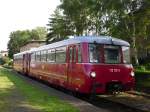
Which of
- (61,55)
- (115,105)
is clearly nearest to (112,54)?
(115,105)

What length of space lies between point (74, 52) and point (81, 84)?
205 centimetres

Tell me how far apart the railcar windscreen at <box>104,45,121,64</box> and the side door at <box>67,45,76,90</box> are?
169 centimetres

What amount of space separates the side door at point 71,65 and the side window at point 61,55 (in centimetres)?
108

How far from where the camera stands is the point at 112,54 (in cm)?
1834

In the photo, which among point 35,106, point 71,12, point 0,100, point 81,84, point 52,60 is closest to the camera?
point 35,106

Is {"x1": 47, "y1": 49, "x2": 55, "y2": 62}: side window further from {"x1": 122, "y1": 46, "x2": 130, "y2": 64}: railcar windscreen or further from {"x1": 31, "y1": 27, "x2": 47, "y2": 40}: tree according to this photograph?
{"x1": 31, "y1": 27, "x2": 47, "y2": 40}: tree

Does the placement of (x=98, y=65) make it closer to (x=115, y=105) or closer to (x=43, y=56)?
(x=115, y=105)

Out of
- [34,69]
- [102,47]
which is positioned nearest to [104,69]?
[102,47]

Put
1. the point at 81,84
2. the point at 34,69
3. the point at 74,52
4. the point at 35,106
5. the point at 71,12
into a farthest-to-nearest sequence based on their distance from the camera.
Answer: the point at 71,12 → the point at 34,69 → the point at 74,52 → the point at 81,84 → the point at 35,106

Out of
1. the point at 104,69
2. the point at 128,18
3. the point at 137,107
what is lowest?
the point at 137,107

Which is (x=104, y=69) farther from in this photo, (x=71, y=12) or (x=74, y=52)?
(x=71, y=12)

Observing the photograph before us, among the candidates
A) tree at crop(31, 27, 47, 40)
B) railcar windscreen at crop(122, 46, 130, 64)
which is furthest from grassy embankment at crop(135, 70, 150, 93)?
tree at crop(31, 27, 47, 40)

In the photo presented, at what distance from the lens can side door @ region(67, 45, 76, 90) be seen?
18891mm

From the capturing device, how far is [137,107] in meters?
16.5
